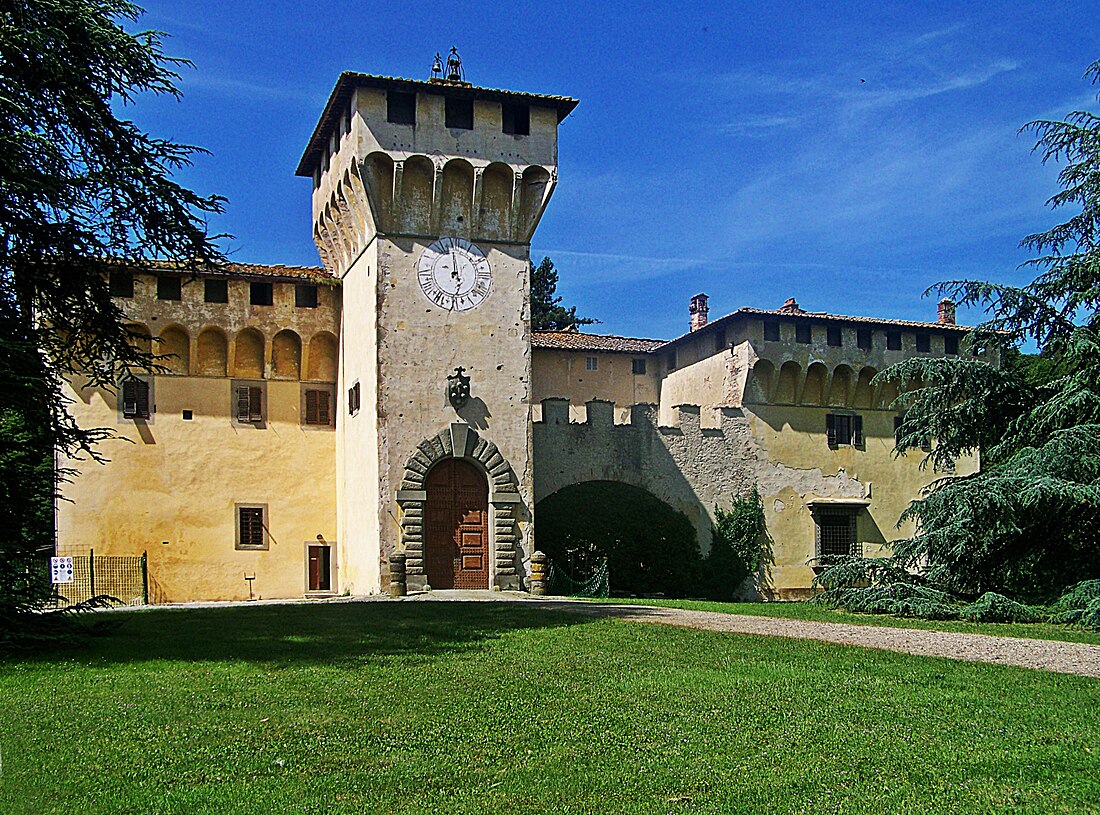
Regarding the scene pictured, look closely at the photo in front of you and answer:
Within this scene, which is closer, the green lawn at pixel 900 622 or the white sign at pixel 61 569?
the green lawn at pixel 900 622

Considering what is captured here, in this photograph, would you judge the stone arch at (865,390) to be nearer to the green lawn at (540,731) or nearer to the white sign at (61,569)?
the green lawn at (540,731)

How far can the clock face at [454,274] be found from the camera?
26.7 metres

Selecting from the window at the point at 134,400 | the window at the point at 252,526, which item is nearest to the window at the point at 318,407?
the window at the point at 252,526

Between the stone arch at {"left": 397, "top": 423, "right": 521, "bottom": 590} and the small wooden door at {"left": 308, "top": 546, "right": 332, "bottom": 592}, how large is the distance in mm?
5163

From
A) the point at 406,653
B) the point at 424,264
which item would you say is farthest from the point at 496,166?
the point at 406,653

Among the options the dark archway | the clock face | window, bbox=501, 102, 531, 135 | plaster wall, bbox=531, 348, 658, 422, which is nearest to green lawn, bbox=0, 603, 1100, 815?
the clock face

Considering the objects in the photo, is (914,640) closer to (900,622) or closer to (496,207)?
(900,622)

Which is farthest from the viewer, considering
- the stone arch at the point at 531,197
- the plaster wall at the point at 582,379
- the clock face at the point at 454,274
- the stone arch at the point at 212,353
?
the plaster wall at the point at 582,379

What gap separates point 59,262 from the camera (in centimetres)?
1450

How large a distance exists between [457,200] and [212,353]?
8.16m

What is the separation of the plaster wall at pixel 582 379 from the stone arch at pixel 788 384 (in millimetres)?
4570

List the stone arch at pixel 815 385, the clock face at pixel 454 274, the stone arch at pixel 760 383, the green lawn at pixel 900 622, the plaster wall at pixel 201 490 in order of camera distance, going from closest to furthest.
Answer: the green lawn at pixel 900 622 → the clock face at pixel 454 274 → the plaster wall at pixel 201 490 → the stone arch at pixel 760 383 → the stone arch at pixel 815 385

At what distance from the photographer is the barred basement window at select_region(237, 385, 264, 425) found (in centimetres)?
2969

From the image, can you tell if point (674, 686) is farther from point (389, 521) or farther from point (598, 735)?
point (389, 521)
